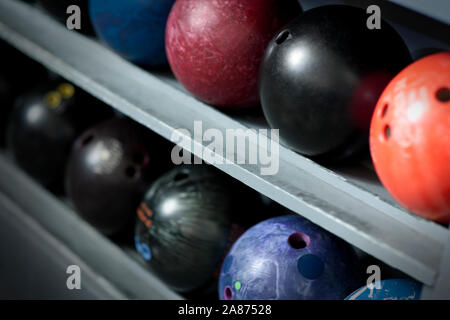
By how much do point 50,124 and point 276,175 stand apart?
1.06 meters

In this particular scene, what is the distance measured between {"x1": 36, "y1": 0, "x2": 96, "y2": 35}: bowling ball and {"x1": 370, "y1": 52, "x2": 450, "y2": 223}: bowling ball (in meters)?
1.19

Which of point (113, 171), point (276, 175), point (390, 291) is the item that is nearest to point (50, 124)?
point (113, 171)

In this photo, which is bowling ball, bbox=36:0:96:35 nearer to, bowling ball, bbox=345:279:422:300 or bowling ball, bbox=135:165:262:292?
bowling ball, bbox=135:165:262:292

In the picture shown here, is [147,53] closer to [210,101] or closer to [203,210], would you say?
[210,101]

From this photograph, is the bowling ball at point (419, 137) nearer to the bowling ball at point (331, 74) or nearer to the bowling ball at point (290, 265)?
the bowling ball at point (331, 74)

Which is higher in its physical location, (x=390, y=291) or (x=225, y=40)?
(x=225, y=40)

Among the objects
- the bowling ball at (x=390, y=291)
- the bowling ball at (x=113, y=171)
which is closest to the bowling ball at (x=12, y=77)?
the bowling ball at (x=113, y=171)

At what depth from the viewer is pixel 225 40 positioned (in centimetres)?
147

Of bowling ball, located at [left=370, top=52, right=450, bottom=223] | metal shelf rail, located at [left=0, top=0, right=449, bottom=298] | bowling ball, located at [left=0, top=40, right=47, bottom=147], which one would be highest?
bowling ball, located at [left=370, top=52, right=450, bottom=223]

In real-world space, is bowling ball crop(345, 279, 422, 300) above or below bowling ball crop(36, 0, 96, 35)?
below

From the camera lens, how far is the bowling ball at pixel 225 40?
4.83 feet

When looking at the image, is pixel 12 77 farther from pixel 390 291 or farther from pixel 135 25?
pixel 390 291

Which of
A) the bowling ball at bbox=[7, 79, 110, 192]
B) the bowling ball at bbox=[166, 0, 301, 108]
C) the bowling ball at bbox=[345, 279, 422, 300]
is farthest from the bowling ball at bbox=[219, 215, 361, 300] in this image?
the bowling ball at bbox=[7, 79, 110, 192]

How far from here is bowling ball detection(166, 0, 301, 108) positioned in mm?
1472
